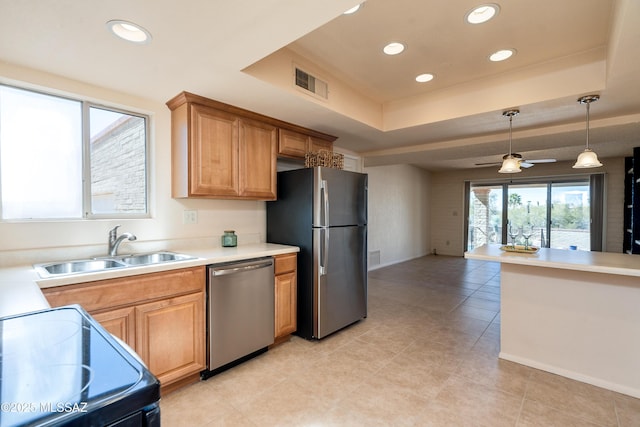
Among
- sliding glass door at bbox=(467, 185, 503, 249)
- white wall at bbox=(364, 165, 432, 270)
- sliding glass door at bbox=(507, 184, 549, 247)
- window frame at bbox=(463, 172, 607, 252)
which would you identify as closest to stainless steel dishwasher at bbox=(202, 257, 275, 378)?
white wall at bbox=(364, 165, 432, 270)

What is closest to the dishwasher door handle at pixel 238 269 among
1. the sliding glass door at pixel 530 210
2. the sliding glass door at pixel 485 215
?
the sliding glass door at pixel 530 210

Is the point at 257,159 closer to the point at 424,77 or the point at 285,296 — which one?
the point at 285,296

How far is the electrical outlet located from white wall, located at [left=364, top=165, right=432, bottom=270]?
144 inches

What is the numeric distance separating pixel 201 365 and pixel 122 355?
166 centimetres

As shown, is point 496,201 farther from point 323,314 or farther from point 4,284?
point 4,284

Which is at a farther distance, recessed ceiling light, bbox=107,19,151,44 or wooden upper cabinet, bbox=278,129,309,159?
wooden upper cabinet, bbox=278,129,309,159

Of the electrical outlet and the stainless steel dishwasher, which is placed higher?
the electrical outlet

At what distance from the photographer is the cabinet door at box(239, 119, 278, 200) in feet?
8.95

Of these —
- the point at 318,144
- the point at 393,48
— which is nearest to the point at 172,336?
the point at 318,144

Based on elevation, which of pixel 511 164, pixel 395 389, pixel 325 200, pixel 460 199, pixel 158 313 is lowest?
pixel 395 389

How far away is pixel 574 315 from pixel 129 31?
351cm

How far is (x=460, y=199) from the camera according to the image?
8188 millimetres

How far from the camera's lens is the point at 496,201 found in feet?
25.3

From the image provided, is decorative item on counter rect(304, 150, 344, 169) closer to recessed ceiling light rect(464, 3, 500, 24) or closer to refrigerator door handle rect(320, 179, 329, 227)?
refrigerator door handle rect(320, 179, 329, 227)
